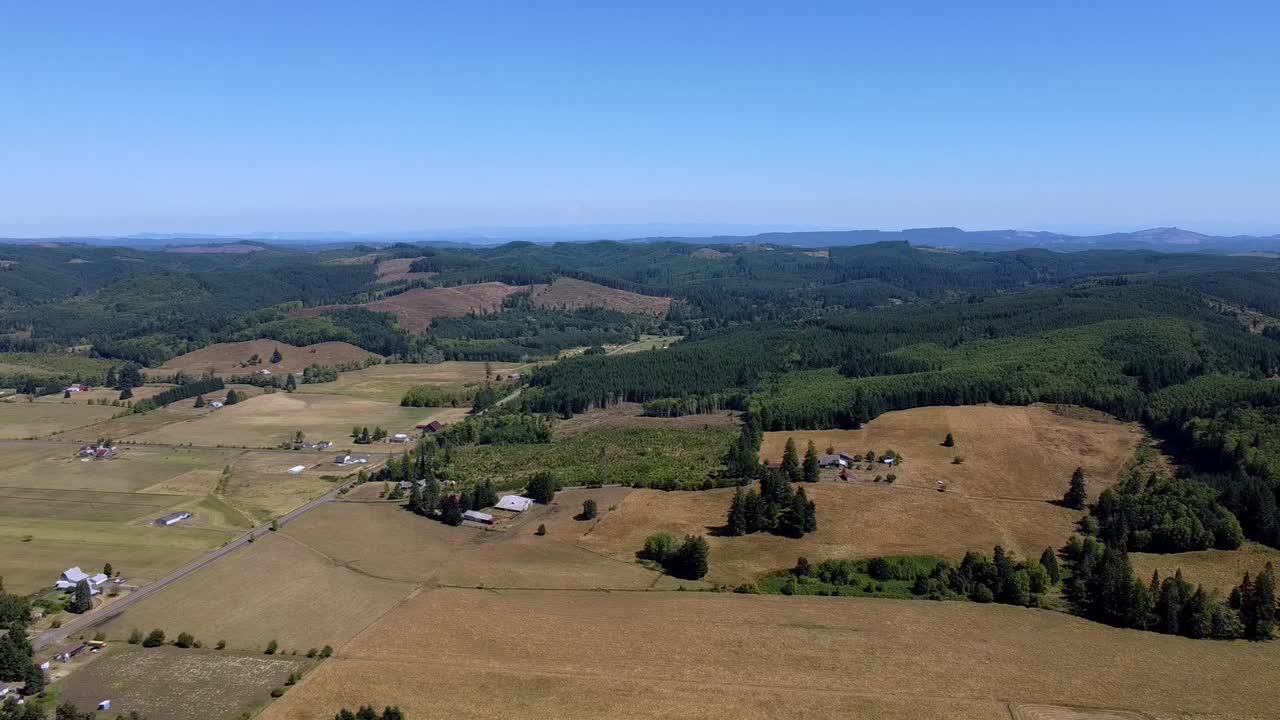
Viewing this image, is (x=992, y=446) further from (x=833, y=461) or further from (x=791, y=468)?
(x=791, y=468)

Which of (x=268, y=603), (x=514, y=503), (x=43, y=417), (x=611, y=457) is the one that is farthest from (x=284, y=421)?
(x=268, y=603)

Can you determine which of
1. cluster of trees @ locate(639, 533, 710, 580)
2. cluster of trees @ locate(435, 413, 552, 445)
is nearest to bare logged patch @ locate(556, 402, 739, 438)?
cluster of trees @ locate(435, 413, 552, 445)

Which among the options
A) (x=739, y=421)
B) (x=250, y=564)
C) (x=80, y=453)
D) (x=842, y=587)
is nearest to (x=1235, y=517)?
(x=842, y=587)

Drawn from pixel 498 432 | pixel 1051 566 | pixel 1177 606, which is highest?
pixel 1177 606

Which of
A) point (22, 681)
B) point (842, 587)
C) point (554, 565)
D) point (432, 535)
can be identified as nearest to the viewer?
point (22, 681)

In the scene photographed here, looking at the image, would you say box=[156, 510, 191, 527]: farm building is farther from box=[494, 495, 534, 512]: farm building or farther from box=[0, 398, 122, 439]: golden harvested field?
box=[0, 398, 122, 439]: golden harvested field

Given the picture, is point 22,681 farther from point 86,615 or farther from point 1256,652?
point 1256,652
